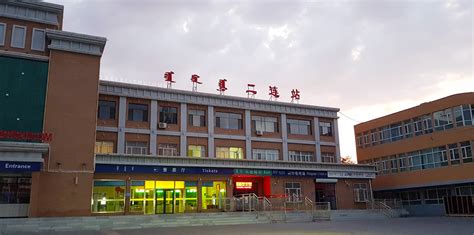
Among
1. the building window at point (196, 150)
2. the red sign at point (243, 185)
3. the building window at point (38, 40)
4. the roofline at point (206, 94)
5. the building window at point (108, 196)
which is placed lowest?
the building window at point (108, 196)

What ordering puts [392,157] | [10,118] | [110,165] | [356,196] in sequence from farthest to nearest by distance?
[392,157] → [356,196] → [110,165] → [10,118]

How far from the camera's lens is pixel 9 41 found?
22.1m

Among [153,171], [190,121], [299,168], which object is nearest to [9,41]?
[153,171]

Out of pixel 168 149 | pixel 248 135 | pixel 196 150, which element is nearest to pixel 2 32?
pixel 168 149

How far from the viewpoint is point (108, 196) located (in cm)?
2573

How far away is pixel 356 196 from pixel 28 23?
26.0m

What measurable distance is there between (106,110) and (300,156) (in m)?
16.1

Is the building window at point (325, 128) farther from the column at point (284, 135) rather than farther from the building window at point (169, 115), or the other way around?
the building window at point (169, 115)

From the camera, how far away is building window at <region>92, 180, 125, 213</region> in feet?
83.5

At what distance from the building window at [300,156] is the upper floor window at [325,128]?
90.8 inches

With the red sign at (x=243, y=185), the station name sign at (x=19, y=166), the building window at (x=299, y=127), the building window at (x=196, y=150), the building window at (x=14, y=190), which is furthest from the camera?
the building window at (x=299, y=127)

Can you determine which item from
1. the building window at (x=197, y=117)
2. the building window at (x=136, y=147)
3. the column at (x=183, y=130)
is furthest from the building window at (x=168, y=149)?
the building window at (x=197, y=117)

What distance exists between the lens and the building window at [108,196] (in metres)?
25.5

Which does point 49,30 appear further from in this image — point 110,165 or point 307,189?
point 307,189
